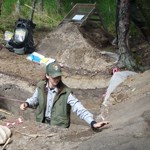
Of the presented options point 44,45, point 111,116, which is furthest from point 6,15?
point 111,116

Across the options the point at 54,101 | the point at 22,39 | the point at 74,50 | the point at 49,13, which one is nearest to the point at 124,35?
the point at 74,50

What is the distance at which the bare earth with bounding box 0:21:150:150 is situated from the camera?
510 cm

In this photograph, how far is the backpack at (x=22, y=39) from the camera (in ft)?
36.1

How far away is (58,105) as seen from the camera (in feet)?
18.5

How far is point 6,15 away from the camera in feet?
50.2

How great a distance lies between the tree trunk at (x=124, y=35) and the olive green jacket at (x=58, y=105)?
4.47 metres

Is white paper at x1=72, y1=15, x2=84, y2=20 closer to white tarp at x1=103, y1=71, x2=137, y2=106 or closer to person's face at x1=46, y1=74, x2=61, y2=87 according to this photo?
white tarp at x1=103, y1=71, x2=137, y2=106

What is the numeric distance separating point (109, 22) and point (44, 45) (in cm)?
426

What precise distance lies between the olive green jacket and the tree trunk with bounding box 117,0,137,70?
14.7ft

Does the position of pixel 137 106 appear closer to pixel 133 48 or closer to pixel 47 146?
pixel 47 146

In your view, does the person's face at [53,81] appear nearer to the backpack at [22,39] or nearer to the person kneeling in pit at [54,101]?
the person kneeling in pit at [54,101]

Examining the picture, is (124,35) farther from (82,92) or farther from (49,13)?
(49,13)

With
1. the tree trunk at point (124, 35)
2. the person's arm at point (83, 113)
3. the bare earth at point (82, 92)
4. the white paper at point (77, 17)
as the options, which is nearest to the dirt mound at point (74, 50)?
the bare earth at point (82, 92)

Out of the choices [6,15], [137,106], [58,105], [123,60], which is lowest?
[6,15]
